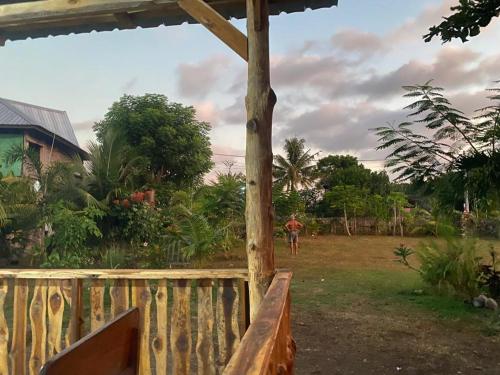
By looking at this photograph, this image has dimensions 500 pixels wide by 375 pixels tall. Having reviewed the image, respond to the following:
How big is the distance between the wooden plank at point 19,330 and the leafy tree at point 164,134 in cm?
1826

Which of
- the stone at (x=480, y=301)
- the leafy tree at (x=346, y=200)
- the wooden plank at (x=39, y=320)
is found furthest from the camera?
the leafy tree at (x=346, y=200)

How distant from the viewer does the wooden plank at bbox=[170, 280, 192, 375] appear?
2910mm

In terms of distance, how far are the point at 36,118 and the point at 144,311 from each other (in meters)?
22.3

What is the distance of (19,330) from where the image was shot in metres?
3.05

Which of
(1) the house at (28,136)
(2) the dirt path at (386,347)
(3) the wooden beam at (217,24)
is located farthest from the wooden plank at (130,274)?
Result: (1) the house at (28,136)

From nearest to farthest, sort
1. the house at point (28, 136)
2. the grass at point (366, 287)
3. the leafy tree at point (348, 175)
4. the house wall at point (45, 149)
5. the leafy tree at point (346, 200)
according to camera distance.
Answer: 1. the grass at point (366, 287)
2. the house at point (28, 136)
3. the house wall at point (45, 149)
4. the leafy tree at point (346, 200)
5. the leafy tree at point (348, 175)

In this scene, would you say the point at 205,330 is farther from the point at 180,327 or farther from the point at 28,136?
the point at 28,136

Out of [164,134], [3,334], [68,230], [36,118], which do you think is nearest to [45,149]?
[36,118]

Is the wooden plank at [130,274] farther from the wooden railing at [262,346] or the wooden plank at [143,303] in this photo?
the wooden railing at [262,346]

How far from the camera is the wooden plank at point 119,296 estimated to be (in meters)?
2.90

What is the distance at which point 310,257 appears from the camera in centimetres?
1388

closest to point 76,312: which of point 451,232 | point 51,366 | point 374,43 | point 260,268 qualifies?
point 260,268

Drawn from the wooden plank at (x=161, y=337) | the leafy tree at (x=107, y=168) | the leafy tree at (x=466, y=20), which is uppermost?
the leafy tree at (x=466, y=20)

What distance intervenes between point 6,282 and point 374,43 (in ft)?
31.3
